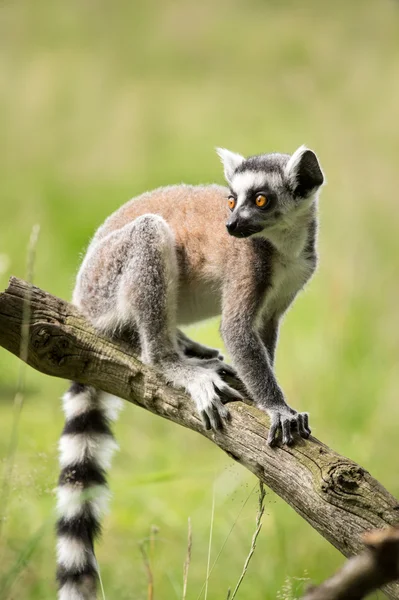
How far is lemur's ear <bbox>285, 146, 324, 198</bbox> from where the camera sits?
9.36 ft

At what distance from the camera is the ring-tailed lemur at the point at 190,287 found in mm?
2648

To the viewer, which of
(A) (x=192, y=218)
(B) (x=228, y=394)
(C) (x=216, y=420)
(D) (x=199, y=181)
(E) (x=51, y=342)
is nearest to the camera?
(C) (x=216, y=420)

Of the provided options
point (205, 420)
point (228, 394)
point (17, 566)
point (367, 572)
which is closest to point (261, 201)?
point (228, 394)

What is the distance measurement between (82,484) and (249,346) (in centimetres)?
82

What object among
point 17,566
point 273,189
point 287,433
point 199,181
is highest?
point 199,181

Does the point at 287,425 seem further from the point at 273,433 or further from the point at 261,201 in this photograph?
the point at 261,201

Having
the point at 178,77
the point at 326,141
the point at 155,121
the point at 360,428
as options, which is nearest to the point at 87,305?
the point at 360,428

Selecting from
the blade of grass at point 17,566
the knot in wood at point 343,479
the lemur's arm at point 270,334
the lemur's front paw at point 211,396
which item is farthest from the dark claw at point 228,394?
the blade of grass at point 17,566

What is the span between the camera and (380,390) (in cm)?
505

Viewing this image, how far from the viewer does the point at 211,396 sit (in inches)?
95.1

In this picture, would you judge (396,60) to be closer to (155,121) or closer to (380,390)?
(155,121)

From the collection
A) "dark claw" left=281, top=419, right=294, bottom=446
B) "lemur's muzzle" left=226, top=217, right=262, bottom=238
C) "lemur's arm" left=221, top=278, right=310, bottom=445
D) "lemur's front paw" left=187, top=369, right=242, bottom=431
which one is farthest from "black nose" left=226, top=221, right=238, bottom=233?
"dark claw" left=281, top=419, right=294, bottom=446

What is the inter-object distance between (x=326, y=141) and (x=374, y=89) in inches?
52.9

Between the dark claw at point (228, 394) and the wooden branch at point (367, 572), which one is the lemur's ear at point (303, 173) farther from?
the wooden branch at point (367, 572)
